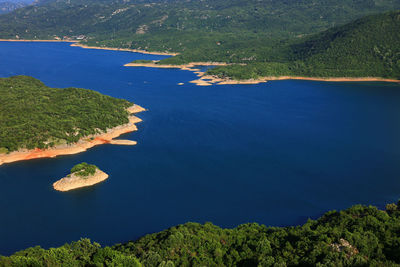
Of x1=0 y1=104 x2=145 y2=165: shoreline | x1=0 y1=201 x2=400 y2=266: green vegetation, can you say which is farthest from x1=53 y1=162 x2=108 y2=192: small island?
x1=0 y1=201 x2=400 y2=266: green vegetation

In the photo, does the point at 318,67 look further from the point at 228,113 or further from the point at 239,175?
the point at 239,175

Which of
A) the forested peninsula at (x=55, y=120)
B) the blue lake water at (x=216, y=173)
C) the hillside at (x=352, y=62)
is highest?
the hillside at (x=352, y=62)

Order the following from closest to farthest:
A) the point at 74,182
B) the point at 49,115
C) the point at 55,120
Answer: the point at 74,182 < the point at 55,120 < the point at 49,115

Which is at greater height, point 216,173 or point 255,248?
point 255,248

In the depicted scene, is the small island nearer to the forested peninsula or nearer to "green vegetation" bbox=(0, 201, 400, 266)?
the forested peninsula

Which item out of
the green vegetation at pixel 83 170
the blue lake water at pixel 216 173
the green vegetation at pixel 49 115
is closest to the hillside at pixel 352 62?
the blue lake water at pixel 216 173

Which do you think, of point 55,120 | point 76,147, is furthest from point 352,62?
point 55,120

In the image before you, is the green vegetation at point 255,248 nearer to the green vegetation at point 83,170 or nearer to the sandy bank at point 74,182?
the sandy bank at point 74,182

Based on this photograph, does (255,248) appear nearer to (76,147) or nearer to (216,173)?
(216,173)
